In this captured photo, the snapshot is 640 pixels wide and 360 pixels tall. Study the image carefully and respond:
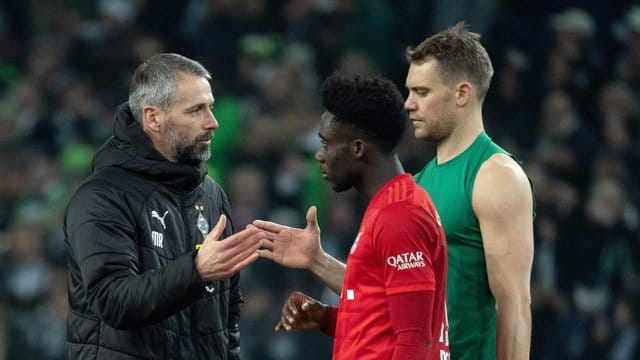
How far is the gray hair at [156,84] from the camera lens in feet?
11.2

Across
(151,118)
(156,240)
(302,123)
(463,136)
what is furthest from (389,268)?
(302,123)

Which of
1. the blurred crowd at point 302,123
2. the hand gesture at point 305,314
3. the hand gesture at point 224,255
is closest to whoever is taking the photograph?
the hand gesture at point 224,255

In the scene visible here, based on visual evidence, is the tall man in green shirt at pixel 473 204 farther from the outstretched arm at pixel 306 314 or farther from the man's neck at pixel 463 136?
the outstretched arm at pixel 306 314

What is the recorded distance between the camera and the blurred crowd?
656cm

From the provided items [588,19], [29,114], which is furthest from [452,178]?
[588,19]

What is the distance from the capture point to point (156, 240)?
325cm

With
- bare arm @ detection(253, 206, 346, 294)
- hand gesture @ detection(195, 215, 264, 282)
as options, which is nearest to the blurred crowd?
bare arm @ detection(253, 206, 346, 294)

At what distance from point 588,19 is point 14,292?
163 inches

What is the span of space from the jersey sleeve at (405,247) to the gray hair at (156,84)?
2.80ft

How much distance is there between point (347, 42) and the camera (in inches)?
301

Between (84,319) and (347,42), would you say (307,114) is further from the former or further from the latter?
(84,319)

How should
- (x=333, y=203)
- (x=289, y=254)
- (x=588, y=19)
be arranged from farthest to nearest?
(x=588, y=19), (x=333, y=203), (x=289, y=254)

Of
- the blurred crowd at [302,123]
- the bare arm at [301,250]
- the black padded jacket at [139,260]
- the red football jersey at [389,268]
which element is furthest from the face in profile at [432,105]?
the blurred crowd at [302,123]

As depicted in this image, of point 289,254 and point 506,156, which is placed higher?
point 506,156
